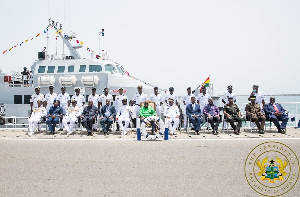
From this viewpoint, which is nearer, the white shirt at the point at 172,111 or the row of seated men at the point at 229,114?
the row of seated men at the point at 229,114

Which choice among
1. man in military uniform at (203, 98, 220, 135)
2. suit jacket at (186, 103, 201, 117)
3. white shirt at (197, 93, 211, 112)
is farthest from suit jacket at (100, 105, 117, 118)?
white shirt at (197, 93, 211, 112)

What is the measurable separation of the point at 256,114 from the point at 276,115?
77 cm

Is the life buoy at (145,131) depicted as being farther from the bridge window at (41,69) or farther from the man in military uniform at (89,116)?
the bridge window at (41,69)

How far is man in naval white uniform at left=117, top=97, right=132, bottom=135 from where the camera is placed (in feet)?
38.2

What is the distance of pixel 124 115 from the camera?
11.9 m

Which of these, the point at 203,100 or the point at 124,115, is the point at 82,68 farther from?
the point at 203,100

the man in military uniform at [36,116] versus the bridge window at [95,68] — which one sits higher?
the bridge window at [95,68]

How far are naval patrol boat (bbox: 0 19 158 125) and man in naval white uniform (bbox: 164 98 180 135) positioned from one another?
486cm

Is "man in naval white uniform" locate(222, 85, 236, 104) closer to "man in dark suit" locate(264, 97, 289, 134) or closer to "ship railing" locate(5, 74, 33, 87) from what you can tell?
"man in dark suit" locate(264, 97, 289, 134)

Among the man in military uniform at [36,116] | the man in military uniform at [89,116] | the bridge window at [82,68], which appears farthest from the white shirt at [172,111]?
the bridge window at [82,68]

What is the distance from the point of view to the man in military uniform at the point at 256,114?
11530mm

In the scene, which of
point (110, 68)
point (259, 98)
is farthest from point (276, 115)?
point (110, 68)

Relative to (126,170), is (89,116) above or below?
above

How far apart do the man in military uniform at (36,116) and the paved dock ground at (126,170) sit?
2.99m
